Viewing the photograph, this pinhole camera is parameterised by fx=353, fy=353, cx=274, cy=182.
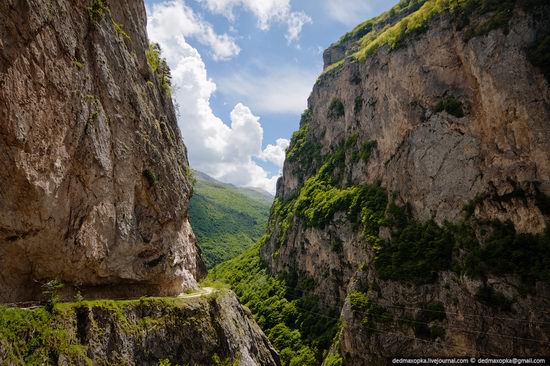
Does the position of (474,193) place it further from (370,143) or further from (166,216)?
(166,216)

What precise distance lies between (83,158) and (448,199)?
129 feet

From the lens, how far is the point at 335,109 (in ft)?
270

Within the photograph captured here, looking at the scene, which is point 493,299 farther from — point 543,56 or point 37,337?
point 37,337

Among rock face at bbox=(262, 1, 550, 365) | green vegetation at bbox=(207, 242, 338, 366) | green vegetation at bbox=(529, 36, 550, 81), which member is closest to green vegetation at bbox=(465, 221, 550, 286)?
rock face at bbox=(262, 1, 550, 365)

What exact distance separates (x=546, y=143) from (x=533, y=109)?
4.01 meters

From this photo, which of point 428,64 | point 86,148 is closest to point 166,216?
point 86,148

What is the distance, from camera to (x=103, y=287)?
26125mm

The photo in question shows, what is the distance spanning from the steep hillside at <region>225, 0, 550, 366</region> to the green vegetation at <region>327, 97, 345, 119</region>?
14839 mm

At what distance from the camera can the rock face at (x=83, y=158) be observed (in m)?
19.2

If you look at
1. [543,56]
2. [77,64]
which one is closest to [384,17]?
[543,56]

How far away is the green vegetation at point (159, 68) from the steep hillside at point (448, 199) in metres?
33.8

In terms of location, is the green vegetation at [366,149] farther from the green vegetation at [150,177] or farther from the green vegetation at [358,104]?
the green vegetation at [150,177]

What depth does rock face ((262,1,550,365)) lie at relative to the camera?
A: 34.9 m

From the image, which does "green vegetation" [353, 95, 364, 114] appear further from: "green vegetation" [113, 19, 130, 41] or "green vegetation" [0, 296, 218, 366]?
"green vegetation" [0, 296, 218, 366]
